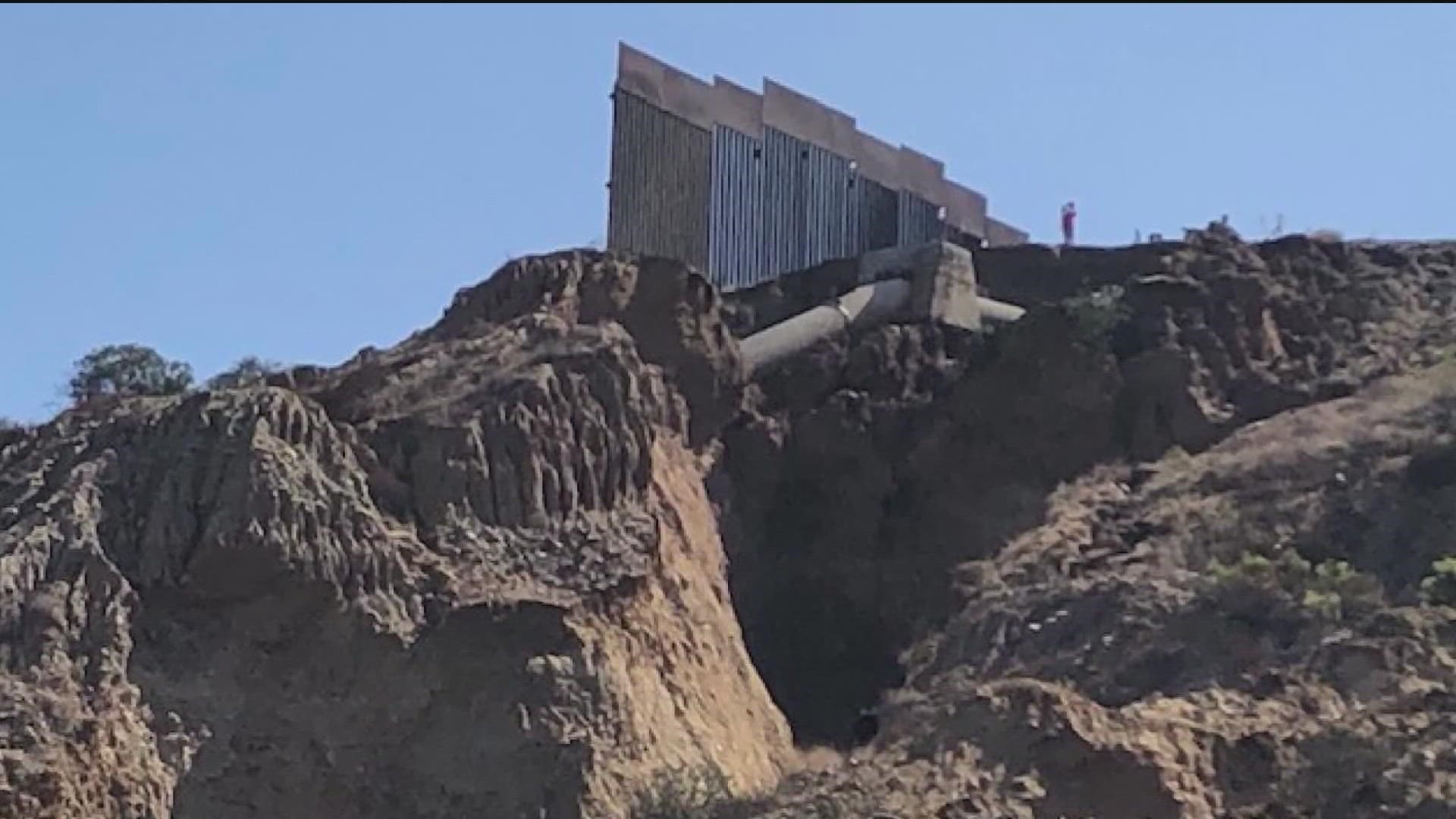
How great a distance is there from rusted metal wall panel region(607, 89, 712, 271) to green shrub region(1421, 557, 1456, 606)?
42.1 feet

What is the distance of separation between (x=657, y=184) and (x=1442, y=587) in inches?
538

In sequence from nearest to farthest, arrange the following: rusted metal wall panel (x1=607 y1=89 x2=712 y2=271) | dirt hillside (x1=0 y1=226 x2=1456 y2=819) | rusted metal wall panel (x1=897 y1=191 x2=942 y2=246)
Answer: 1. dirt hillside (x1=0 y1=226 x2=1456 y2=819)
2. rusted metal wall panel (x1=607 y1=89 x2=712 y2=271)
3. rusted metal wall panel (x1=897 y1=191 x2=942 y2=246)

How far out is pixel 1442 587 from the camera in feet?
100

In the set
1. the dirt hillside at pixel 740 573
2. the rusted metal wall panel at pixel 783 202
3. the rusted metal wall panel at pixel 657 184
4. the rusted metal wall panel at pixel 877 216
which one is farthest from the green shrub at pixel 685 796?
the rusted metal wall panel at pixel 877 216

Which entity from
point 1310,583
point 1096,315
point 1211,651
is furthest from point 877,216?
point 1211,651

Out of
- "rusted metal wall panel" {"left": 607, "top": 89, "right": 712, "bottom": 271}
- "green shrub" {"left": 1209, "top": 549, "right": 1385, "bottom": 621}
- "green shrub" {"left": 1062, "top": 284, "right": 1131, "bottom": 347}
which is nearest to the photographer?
"green shrub" {"left": 1209, "top": 549, "right": 1385, "bottom": 621}

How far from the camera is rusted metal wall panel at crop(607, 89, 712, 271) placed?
3962cm

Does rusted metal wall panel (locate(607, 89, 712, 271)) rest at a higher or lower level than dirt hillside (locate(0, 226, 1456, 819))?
higher

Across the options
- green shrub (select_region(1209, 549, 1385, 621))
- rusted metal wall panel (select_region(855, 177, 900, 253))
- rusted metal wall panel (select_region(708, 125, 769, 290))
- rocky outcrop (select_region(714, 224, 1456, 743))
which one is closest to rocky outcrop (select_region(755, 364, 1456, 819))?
green shrub (select_region(1209, 549, 1385, 621))

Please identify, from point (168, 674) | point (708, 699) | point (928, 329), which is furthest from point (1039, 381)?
point (168, 674)

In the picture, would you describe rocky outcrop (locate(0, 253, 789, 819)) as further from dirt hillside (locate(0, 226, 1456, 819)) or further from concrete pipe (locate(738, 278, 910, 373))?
concrete pipe (locate(738, 278, 910, 373))

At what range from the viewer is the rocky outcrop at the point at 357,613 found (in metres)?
27.7

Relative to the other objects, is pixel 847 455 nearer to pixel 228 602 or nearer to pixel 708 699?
pixel 708 699

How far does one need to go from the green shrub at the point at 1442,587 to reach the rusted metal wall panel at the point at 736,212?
12.9m
